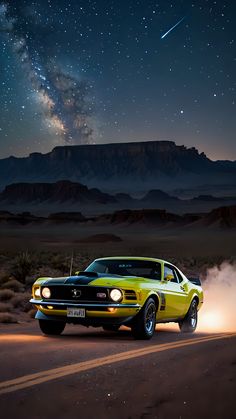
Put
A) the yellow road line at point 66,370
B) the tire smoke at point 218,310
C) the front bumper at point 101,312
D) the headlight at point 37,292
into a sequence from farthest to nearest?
the tire smoke at point 218,310 → the headlight at point 37,292 → the front bumper at point 101,312 → the yellow road line at point 66,370

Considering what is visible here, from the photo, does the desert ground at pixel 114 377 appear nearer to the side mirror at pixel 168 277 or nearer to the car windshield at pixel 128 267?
the side mirror at pixel 168 277

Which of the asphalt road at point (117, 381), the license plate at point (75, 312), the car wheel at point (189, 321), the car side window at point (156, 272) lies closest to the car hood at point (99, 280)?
the license plate at point (75, 312)

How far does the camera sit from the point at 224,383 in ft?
22.1

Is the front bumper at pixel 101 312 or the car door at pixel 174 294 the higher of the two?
the car door at pixel 174 294

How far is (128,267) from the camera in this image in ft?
45.1

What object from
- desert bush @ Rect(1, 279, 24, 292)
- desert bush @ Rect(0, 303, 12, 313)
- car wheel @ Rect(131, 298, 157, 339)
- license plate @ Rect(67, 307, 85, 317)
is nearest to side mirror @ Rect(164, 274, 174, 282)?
car wheel @ Rect(131, 298, 157, 339)

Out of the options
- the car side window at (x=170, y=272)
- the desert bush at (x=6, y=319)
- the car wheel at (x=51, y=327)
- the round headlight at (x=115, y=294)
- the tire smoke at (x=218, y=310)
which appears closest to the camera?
the round headlight at (x=115, y=294)

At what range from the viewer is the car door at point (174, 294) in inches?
536

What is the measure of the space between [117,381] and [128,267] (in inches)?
254

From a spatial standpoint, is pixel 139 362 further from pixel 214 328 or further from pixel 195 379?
pixel 214 328

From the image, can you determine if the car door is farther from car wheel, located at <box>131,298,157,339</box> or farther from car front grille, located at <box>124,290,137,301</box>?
car front grille, located at <box>124,290,137,301</box>

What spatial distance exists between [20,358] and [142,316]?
342 centimetres

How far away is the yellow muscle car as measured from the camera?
12.3 meters

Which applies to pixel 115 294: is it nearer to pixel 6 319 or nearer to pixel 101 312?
pixel 101 312
